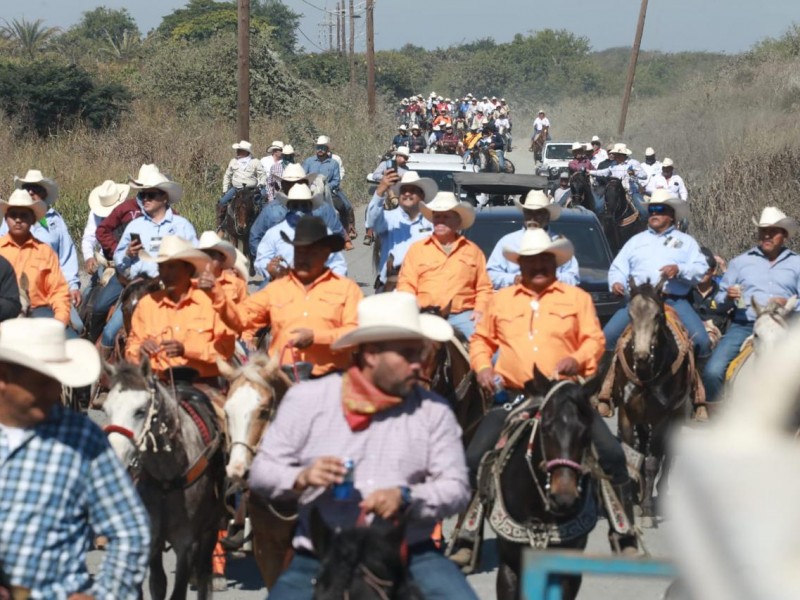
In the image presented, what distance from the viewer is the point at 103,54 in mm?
79625

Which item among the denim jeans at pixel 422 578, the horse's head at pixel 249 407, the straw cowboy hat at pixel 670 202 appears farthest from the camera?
the straw cowboy hat at pixel 670 202

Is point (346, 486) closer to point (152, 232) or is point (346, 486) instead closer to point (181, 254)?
point (181, 254)

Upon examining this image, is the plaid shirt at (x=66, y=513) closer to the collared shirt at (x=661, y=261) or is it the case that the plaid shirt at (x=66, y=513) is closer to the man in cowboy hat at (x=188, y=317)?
the man in cowboy hat at (x=188, y=317)

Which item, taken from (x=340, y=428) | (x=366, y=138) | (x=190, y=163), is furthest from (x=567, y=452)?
(x=366, y=138)

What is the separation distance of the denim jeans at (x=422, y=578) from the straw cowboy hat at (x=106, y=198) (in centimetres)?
1077

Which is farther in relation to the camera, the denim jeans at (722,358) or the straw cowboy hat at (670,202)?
the straw cowboy hat at (670,202)

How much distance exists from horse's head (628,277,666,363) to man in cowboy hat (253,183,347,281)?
234 centimetres

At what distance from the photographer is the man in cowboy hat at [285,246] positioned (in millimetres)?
11219

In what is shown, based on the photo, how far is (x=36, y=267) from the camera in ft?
37.7

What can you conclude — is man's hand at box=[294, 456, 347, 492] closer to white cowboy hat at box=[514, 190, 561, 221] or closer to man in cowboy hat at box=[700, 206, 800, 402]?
man in cowboy hat at box=[700, 206, 800, 402]

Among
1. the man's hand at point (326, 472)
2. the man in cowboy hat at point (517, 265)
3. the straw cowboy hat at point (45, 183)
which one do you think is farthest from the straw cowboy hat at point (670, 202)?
the man's hand at point (326, 472)

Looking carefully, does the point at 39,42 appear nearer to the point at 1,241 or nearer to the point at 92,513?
the point at 1,241

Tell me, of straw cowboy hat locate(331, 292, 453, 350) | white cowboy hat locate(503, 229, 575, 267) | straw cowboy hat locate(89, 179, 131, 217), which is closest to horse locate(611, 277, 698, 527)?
white cowboy hat locate(503, 229, 575, 267)

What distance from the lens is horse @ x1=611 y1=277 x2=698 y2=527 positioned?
11.3 metres
